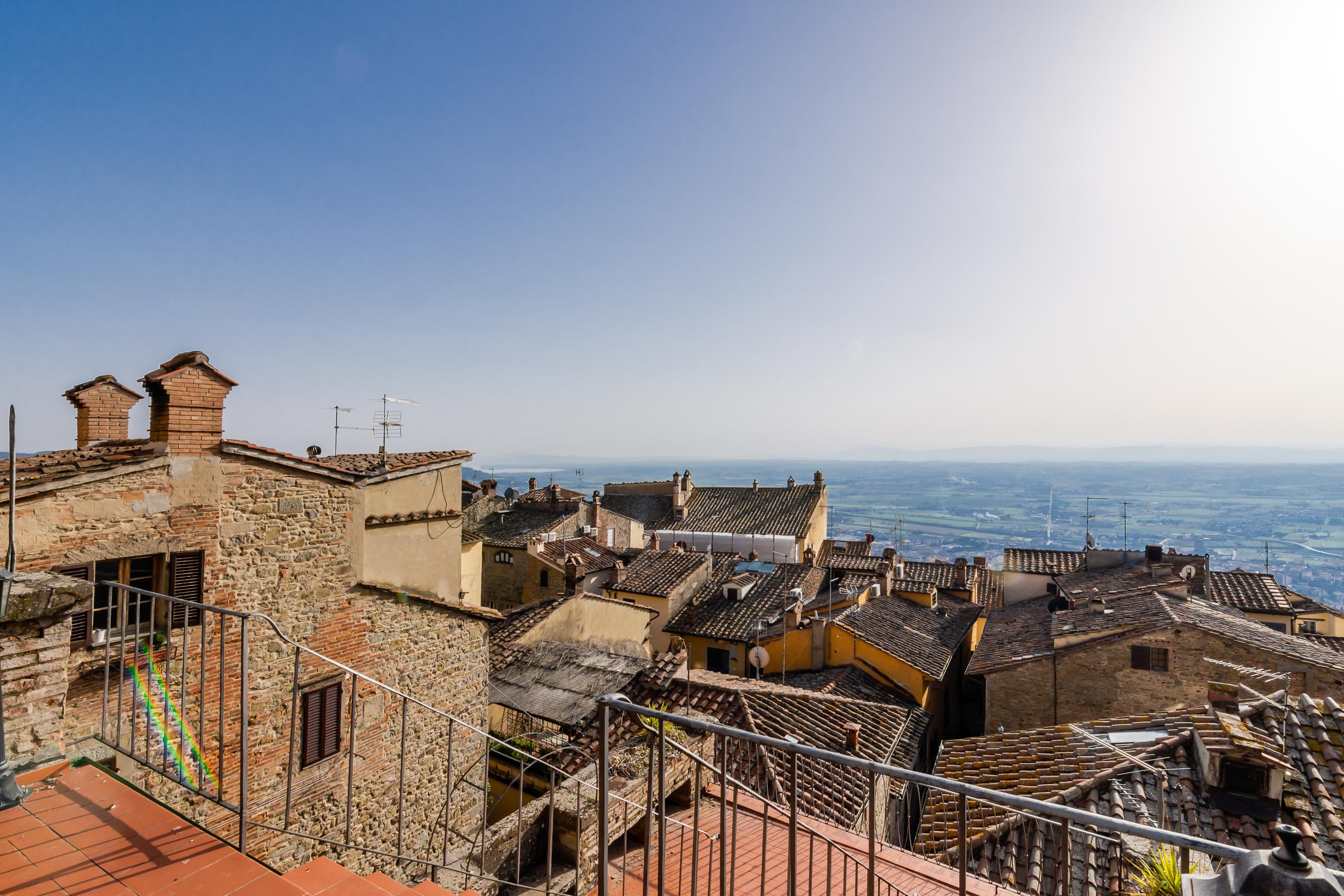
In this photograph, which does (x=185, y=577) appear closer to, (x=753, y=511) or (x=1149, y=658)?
(x=1149, y=658)

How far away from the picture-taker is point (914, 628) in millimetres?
21562

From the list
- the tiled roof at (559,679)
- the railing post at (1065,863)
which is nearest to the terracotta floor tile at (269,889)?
the railing post at (1065,863)

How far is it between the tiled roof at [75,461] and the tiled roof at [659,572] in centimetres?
1613

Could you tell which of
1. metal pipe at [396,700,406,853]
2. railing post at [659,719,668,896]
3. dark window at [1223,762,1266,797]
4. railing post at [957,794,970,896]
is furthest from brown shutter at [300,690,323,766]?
dark window at [1223,762,1266,797]

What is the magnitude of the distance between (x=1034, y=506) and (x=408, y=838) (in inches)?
6956

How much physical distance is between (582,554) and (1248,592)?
26.6 m

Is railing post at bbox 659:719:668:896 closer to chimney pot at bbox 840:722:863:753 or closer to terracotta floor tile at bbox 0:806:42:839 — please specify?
terracotta floor tile at bbox 0:806:42:839

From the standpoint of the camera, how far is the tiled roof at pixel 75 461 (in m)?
7.09

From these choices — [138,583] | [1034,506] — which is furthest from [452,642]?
[1034,506]

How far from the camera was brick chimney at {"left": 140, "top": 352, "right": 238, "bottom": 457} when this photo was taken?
838cm

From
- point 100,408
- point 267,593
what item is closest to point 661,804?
point 267,593

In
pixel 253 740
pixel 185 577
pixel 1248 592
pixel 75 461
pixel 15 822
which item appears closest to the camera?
pixel 15 822

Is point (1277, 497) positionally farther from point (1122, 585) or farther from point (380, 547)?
point (380, 547)

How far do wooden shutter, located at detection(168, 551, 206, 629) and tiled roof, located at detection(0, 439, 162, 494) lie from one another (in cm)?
136
